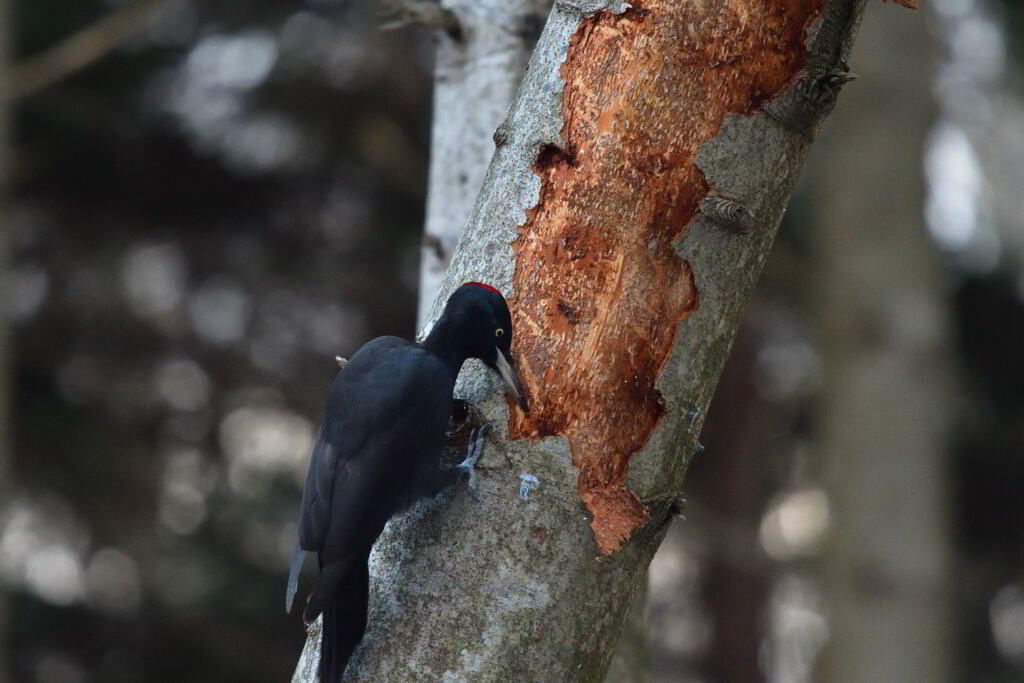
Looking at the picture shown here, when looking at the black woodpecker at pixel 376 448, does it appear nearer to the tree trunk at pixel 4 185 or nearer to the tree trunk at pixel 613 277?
the tree trunk at pixel 613 277

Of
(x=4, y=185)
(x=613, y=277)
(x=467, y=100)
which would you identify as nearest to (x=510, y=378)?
(x=613, y=277)

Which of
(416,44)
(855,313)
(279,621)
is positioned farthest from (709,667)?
(416,44)

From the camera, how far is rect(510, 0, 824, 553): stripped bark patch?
1.55 meters

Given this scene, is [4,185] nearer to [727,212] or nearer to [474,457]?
[474,457]

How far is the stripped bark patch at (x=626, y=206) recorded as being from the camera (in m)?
1.55

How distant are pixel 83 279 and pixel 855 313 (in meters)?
4.91

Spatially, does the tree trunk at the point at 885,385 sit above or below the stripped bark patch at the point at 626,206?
below

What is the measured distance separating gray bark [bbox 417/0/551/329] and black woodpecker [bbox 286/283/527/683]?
0.76 meters

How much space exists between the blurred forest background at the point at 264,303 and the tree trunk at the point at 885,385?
0.10ft

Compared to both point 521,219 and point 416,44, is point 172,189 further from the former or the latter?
point 521,219

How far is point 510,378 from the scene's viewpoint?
5.31ft

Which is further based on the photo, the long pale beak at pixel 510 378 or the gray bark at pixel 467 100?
the gray bark at pixel 467 100

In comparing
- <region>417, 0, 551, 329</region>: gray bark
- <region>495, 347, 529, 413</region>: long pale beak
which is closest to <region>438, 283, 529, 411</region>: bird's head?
<region>495, 347, 529, 413</region>: long pale beak

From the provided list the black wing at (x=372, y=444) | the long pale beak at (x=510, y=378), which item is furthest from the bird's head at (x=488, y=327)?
the black wing at (x=372, y=444)
